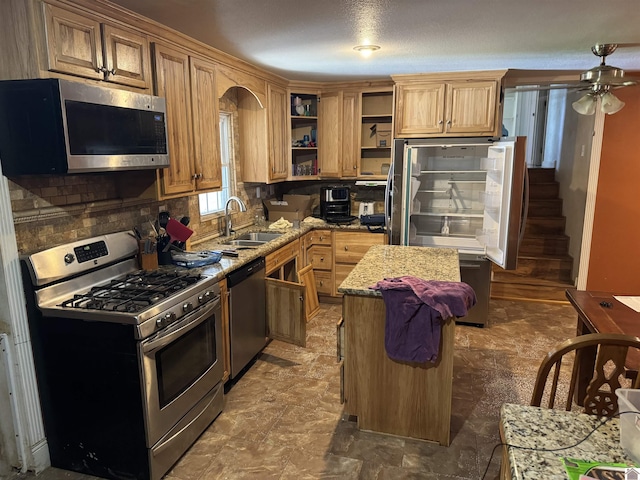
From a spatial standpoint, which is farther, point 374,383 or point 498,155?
point 498,155

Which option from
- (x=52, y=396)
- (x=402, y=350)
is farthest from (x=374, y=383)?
(x=52, y=396)

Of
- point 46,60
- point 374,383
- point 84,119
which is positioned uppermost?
point 46,60

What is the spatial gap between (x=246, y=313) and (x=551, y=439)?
224cm

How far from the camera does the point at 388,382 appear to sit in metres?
2.43

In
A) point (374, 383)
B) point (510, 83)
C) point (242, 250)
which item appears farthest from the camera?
point (510, 83)

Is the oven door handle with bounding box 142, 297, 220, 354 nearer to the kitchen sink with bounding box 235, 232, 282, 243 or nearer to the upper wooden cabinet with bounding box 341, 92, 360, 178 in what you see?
the kitchen sink with bounding box 235, 232, 282, 243

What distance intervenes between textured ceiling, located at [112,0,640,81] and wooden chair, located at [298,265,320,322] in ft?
5.85

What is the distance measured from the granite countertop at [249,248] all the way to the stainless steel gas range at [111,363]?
374mm

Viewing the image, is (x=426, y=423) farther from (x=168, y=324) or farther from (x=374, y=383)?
(x=168, y=324)

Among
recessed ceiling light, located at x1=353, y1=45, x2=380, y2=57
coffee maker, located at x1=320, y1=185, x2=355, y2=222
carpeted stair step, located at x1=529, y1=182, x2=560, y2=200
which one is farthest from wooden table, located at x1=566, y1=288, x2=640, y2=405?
carpeted stair step, located at x1=529, y1=182, x2=560, y2=200

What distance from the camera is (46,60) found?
1.93 m

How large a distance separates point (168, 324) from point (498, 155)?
2.93m

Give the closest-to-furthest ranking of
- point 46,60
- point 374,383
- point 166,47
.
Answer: point 46,60 < point 374,383 < point 166,47

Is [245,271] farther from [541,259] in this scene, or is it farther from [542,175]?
[542,175]
